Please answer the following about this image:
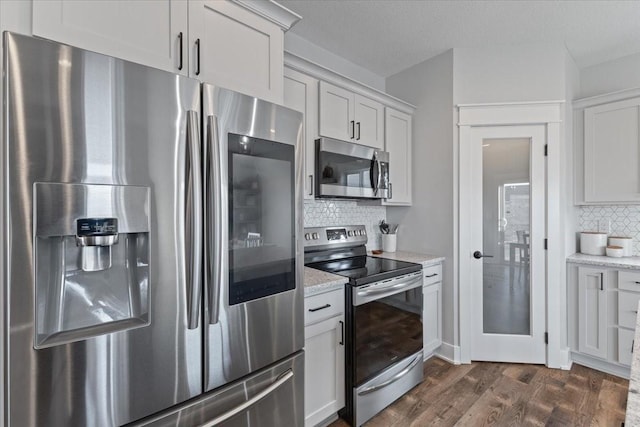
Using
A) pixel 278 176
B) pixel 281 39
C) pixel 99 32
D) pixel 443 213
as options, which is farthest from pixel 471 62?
pixel 99 32

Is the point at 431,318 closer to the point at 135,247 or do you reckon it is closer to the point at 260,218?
the point at 260,218

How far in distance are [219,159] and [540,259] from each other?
2851 millimetres

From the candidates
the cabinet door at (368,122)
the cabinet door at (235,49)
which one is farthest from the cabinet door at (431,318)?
the cabinet door at (235,49)

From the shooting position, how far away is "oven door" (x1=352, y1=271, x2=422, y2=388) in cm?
193

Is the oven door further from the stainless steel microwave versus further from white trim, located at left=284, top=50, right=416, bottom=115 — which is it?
white trim, located at left=284, top=50, right=416, bottom=115

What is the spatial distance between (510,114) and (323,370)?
2.61 m

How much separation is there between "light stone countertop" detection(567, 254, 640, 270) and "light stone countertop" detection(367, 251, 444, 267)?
116 cm

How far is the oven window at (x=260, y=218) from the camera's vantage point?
1.25m

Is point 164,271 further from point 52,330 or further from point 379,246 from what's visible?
point 379,246

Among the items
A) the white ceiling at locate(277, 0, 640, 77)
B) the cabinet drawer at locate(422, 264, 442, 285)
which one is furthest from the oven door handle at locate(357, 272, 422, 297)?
the white ceiling at locate(277, 0, 640, 77)

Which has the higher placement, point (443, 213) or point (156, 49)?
point (156, 49)

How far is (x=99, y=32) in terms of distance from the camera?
1.10 m

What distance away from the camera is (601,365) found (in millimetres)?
2641

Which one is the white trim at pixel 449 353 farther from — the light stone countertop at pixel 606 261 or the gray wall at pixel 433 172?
the light stone countertop at pixel 606 261
